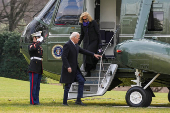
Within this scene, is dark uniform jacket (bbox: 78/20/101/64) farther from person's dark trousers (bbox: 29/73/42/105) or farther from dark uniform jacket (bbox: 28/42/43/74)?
person's dark trousers (bbox: 29/73/42/105)

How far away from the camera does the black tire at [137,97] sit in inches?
397

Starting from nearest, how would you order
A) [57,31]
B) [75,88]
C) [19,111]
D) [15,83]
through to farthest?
[19,111] → [75,88] → [57,31] → [15,83]

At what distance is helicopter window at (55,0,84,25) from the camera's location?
1145cm

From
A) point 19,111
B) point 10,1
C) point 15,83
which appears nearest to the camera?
point 19,111

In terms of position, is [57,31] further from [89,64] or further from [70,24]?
[89,64]

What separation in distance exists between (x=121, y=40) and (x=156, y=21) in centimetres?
98

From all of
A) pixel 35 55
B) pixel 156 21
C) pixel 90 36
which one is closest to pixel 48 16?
pixel 90 36

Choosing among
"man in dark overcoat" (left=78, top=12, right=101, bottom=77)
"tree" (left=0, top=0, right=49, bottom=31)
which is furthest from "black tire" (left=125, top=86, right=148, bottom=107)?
"tree" (left=0, top=0, right=49, bottom=31)

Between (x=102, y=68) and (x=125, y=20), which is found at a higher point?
(x=125, y=20)

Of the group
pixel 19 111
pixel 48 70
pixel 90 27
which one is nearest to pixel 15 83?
pixel 48 70

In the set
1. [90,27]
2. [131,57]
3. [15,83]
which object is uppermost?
[90,27]

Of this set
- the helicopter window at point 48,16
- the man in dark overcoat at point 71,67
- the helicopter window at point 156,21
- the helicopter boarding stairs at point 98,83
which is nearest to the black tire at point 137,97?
the helicopter boarding stairs at point 98,83

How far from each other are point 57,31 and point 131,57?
2367mm

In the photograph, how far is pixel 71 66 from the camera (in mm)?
9992
